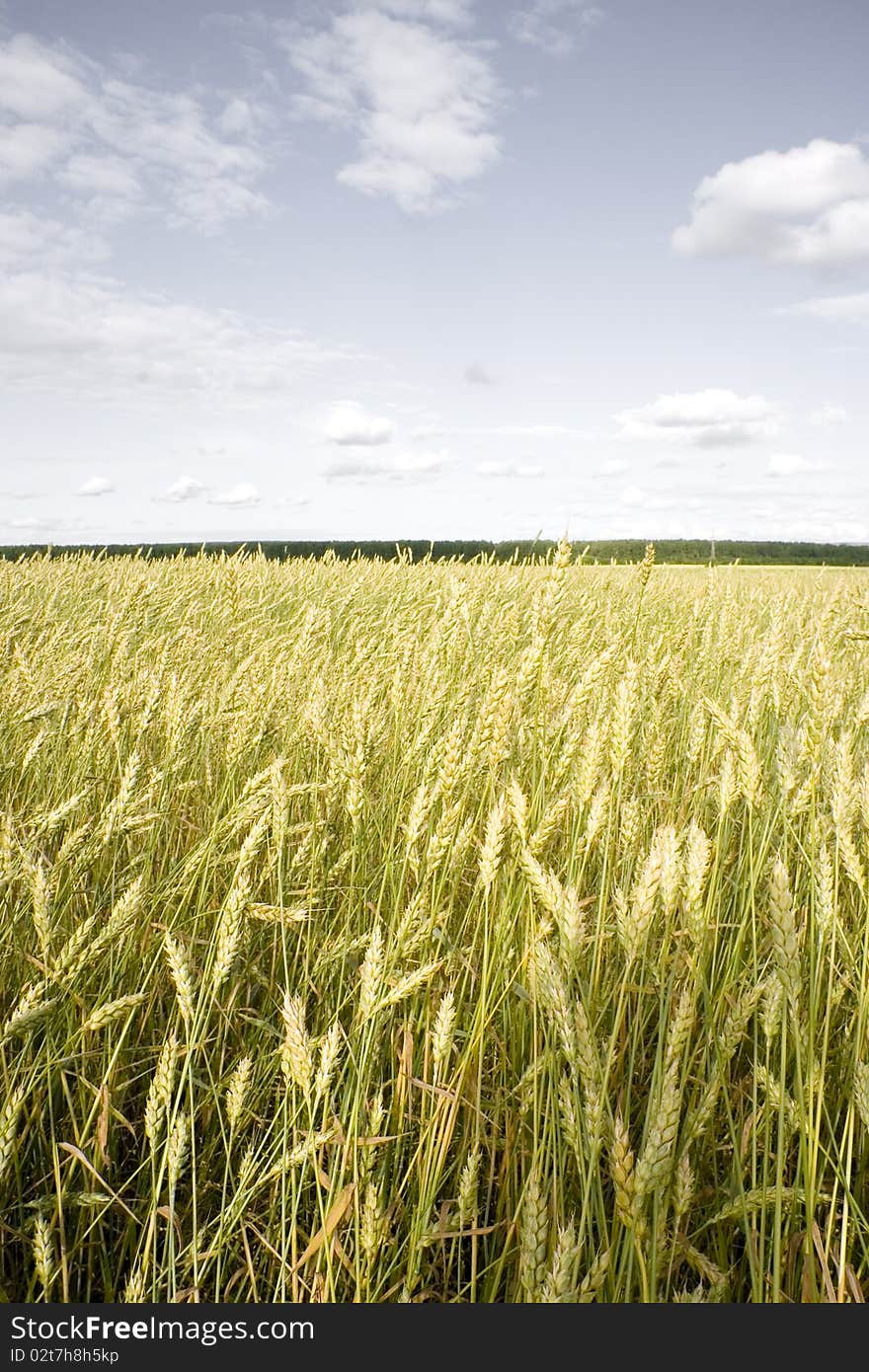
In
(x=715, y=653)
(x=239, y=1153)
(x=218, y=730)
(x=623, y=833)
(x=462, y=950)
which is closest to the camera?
(x=239, y=1153)

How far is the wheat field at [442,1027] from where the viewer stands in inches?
44.7

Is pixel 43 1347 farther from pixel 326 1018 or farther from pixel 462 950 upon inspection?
pixel 462 950

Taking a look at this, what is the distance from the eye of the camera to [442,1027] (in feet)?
4.00

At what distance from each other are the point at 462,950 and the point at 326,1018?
1.06 ft

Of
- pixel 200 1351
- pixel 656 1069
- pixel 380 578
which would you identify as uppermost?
pixel 380 578

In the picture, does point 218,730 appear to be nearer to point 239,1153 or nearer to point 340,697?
point 340,697

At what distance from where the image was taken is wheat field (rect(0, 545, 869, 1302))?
3.72ft

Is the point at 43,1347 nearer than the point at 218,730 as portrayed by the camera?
Yes

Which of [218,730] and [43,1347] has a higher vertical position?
[218,730]

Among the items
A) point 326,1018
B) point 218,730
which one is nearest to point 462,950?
point 326,1018

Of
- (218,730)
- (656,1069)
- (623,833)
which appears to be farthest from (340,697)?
(656,1069)

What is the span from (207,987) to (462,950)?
549mm

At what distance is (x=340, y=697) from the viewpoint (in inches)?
120

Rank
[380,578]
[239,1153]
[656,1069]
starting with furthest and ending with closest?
[380,578], [239,1153], [656,1069]
